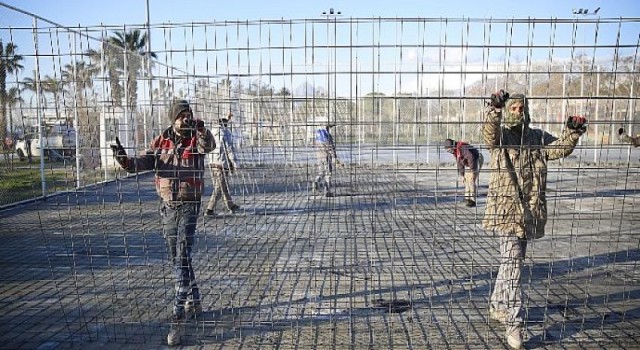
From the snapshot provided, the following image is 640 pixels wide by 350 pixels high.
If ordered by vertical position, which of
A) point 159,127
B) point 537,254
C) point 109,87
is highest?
point 109,87

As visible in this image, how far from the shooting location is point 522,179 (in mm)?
3543

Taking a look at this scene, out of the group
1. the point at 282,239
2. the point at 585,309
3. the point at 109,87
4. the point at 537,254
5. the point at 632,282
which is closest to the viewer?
the point at 109,87

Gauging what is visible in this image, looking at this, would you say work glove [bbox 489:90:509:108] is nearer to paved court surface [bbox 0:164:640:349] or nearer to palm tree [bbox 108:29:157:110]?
paved court surface [bbox 0:164:640:349]

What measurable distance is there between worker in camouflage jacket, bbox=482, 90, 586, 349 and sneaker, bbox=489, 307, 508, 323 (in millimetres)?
139

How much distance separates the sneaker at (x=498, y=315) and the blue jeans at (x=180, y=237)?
282 cm

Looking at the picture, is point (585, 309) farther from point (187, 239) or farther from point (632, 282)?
point (187, 239)

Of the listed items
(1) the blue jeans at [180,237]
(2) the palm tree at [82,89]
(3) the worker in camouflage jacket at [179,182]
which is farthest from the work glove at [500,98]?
(2) the palm tree at [82,89]

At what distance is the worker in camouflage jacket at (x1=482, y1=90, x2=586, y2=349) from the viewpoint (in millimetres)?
3451

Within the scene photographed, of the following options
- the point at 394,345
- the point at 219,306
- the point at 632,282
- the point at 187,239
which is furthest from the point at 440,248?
the point at 187,239

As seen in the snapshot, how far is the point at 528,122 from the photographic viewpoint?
3.45m

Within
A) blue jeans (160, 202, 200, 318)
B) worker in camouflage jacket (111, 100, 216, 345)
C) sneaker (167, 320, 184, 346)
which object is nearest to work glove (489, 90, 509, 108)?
worker in camouflage jacket (111, 100, 216, 345)

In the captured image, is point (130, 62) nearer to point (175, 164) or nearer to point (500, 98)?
point (175, 164)

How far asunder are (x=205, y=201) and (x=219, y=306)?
586 centimetres

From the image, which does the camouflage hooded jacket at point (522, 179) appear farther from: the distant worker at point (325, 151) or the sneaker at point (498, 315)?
the distant worker at point (325, 151)
